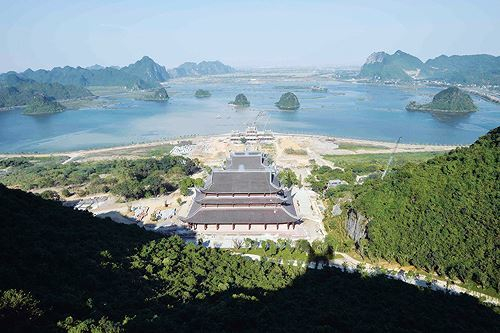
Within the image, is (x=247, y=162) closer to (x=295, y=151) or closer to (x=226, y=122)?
(x=295, y=151)

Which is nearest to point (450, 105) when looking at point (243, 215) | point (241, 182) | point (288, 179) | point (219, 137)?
point (219, 137)

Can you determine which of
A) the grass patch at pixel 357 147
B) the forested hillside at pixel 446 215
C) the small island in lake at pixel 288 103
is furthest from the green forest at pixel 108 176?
the small island in lake at pixel 288 103

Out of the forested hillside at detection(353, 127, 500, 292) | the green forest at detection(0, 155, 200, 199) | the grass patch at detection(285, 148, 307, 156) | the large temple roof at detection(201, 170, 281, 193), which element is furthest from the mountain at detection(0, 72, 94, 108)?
the forested hillside at detection(353, 127, 500, 292)

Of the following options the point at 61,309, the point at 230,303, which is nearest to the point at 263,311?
the point at 230,303

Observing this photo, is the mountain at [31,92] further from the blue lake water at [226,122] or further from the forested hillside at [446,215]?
the forested hillside at [446,215]

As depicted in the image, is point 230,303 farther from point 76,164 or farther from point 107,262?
point 76,164

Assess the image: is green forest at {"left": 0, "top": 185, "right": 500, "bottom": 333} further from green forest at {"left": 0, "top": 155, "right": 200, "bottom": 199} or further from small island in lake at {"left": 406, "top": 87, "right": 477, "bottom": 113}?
small island in lake at {"left": 406, "top": 87, "right": 477, "bottom": 113}
